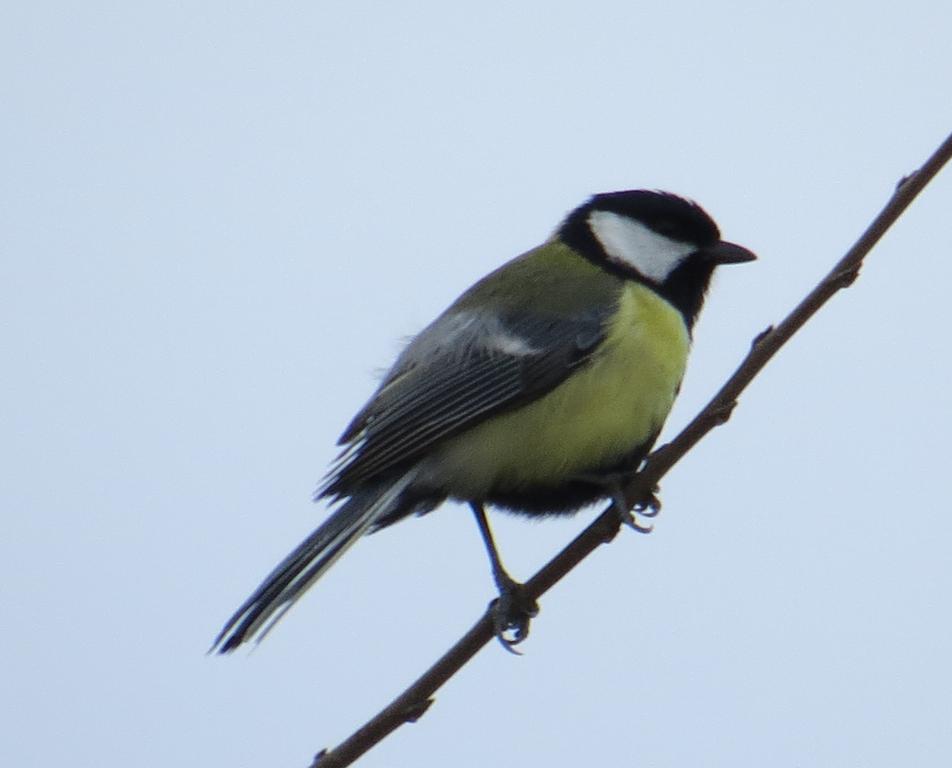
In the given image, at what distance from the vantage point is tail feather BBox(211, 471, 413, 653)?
2795mm

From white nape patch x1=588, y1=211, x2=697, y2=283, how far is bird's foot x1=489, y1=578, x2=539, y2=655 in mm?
1095

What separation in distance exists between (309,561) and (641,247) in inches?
62.9

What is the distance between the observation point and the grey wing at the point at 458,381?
339cm

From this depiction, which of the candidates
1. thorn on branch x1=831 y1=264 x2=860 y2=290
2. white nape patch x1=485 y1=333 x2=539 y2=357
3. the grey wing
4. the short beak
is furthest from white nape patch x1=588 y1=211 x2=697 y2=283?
thorn on branch x1=831 y1=264 x2=860 y2=290

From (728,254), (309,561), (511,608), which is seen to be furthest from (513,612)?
(728,254)

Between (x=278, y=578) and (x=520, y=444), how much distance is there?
0.82 meters

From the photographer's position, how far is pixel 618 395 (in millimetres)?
3529

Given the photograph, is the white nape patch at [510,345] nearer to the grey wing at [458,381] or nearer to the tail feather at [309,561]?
the grey wing at [458,381]

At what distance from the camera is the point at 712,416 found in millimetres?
2498

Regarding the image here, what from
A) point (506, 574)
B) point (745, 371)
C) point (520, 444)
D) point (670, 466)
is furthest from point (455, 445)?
point (745, 371)

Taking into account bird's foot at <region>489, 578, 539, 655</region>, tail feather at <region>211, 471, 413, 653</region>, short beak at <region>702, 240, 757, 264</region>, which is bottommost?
bird's foot at <region>489, 578, 539, 655</region>

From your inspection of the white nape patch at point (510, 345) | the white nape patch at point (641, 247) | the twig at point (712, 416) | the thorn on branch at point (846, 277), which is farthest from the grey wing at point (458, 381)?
the thorn on branch at point (846, 277)

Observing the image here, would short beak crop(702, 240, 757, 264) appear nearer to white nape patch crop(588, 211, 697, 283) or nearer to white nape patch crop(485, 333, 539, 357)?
white nape patch crop(588, 211, 697, 283)

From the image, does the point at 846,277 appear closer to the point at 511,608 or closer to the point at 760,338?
the point at 760,338
